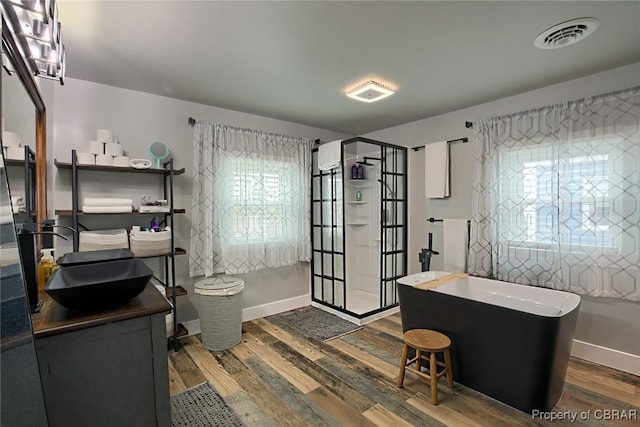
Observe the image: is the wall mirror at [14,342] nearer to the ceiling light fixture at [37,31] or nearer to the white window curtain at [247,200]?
the ceiling light fixture at [37,31]

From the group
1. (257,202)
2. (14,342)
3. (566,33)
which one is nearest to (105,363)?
(14,342)

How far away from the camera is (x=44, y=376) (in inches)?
44.9

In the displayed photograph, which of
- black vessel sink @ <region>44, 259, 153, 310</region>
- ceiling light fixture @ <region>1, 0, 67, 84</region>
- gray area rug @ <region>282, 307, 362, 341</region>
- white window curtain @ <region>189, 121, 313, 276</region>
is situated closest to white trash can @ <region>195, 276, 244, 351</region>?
white window curtain @ <region>189, 121, 313, 276</region>

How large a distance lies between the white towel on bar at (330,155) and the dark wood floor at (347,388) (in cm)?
200

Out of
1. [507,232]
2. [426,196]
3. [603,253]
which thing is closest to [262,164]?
[426,196]

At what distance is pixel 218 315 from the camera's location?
2883mm

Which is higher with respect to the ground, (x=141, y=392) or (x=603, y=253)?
A: (x=603, y=253)

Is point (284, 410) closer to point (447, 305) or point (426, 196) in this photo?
point (447, 305)

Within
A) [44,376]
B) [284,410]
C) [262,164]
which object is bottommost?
[284,410]

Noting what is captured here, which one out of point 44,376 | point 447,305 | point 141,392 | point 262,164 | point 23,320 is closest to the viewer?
point 23,320

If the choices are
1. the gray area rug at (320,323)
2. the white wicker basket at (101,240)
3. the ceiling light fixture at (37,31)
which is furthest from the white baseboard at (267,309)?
the ceiling light fixture at (37,31)

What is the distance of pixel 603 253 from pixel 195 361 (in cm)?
360

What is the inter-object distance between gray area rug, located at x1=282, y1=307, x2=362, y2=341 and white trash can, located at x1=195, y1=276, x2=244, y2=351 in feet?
2.67

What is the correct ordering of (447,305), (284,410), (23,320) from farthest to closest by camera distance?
(447,305)
(284,410)
(23,320)
